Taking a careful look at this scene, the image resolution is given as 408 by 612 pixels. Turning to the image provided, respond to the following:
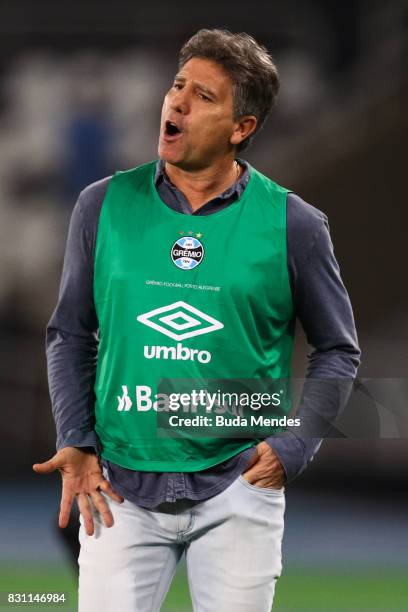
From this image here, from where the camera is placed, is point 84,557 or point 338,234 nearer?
point 84,557

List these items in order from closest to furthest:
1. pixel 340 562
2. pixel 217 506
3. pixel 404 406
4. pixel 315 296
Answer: pixel 217 506
pixel 315 296
pixel 404 406
pixel 340 562

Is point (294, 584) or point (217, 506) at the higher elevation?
point (217, 506)

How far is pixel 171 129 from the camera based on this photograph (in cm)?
187

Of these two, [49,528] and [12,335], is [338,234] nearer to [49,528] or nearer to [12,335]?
[12,335]

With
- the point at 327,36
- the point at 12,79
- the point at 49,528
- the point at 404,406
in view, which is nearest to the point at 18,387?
the point at 49,528

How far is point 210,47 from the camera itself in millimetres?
1909

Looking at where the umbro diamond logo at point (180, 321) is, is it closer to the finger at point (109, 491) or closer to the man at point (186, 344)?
the man at point (186, 344)

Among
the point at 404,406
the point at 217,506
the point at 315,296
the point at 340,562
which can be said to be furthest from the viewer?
the point at 340,562

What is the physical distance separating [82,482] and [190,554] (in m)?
0.24

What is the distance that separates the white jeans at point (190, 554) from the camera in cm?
175

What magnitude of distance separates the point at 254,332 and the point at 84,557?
0.52m

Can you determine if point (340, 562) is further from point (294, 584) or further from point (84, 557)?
point (84, 557)

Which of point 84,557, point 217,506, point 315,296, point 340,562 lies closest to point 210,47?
point 315,296

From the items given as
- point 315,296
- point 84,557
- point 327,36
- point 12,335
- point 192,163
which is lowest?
point 84,557
